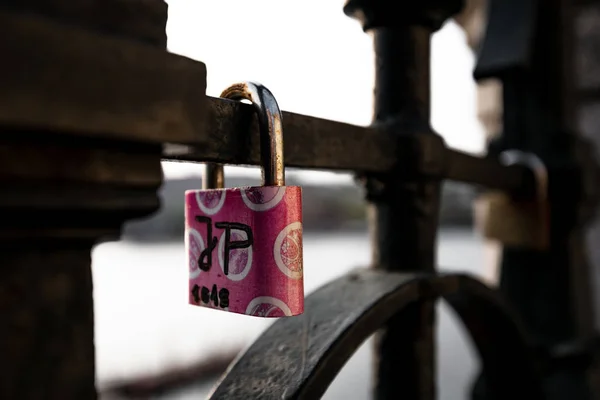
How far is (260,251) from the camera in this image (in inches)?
15.7

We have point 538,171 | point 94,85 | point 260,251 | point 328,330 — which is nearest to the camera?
point 94,85

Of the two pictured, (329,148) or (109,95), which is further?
(329,148)

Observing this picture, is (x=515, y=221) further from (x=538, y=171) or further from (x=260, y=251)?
(x=260, y=251)

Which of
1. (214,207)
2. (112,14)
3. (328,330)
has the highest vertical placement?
(112,14)

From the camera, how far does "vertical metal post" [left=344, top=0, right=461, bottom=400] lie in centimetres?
69

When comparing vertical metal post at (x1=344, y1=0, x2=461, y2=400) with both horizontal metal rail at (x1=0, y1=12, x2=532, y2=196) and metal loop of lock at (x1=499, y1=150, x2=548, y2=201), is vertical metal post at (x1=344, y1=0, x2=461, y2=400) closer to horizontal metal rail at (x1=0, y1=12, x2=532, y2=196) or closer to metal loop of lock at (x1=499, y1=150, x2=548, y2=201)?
horizontal metal rail at (x1=0, y1=12, x2=532, y2=196)

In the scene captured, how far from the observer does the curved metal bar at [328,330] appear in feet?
1.59

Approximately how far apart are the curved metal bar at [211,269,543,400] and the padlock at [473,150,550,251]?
393 mm

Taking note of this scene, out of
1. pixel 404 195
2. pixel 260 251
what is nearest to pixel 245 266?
pixel 260 251

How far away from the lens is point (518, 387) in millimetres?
977

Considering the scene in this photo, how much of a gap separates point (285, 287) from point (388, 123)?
34 centimetres

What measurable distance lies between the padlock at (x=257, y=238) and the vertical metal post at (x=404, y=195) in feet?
0.91

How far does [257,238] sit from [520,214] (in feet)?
2.86

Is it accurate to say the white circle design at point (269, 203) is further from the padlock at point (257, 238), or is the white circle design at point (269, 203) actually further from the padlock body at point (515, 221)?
the padlock body at point (515, 221)
